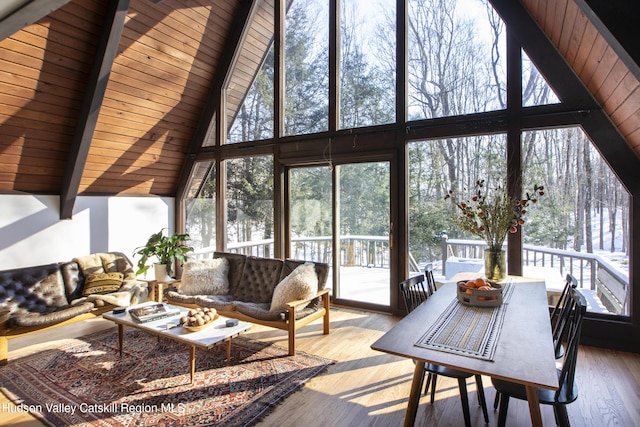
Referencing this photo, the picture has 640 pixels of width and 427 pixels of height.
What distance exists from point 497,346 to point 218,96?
17.8 feet

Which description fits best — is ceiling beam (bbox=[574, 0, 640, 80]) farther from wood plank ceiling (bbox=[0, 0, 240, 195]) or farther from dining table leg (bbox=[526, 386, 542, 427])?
wood plank ceiling (bbox=[0, 0, 240, 195])

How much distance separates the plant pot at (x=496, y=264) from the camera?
9.36 feet

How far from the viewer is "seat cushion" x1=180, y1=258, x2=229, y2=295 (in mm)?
4164

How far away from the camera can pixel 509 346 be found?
1646 mm

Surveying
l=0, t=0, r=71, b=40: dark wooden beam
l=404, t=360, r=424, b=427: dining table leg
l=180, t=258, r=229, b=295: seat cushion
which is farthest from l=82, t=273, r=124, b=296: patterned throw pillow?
l=404, t=360, r=424, b=427: dining table leg

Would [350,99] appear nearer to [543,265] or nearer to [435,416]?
[543,265]

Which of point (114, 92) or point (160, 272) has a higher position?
point (114, 92)

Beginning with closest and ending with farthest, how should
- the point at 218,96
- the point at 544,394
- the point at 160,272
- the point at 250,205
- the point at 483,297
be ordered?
the point at 544,394 < the point at 483,297 < the point at 160,272 < the point at 250,205 < the point at 218,96

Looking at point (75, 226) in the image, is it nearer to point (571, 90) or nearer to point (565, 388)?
point (565, 388)

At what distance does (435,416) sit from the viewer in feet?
7.61

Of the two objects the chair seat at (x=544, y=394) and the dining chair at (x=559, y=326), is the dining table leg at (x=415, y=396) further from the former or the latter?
the dining chair at (x=559, y=326)

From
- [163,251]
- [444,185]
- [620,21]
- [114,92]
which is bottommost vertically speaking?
[163,251]

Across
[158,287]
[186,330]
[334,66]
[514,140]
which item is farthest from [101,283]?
[514,140]

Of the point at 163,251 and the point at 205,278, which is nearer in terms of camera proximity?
the point at 205,278
